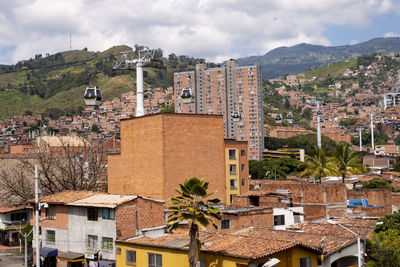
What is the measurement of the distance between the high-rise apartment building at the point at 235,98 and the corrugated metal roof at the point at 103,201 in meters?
135

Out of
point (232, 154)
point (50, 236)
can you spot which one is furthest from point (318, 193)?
point (232, 154)

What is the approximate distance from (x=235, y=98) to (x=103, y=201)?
14761cm

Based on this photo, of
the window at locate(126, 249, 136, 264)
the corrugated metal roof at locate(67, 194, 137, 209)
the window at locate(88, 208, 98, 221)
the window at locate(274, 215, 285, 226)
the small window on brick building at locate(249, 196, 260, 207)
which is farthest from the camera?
the small window on brick building at locate(249, 196, 260, 207)

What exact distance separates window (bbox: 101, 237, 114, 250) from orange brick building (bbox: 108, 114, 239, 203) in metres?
7.39

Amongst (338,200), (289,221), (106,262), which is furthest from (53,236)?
(338,200)

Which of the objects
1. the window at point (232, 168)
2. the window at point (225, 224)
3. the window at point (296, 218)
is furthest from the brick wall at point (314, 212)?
the window at point (232, 168)

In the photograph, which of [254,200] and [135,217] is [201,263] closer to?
[135,217]

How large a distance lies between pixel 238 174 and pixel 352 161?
1591 cm

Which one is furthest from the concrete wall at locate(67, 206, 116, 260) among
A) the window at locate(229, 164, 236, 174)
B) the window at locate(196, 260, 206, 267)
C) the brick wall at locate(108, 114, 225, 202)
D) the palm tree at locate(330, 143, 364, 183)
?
the window at locate(229, 164, 236, 174)

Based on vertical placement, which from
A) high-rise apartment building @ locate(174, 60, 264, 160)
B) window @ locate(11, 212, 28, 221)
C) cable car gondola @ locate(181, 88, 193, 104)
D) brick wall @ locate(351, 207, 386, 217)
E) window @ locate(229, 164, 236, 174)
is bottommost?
window @ locate(11, 212, 28, 221)

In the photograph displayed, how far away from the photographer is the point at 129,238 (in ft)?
101

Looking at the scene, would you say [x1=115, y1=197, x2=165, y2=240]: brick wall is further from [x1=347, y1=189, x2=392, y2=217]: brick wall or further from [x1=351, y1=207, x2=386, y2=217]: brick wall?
[x1=347, y1=189, x2=392, y2=217]: brick wall

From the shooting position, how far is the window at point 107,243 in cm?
3288

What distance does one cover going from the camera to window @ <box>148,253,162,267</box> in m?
27.5
